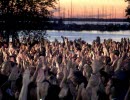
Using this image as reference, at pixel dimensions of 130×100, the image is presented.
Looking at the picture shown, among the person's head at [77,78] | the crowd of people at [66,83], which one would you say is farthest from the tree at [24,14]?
the person's head at [77,78]

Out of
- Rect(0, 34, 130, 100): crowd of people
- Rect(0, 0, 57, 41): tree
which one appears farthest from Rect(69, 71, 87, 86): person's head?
Rect(0, 0, 57, 41): tree

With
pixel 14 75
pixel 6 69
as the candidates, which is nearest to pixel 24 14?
pixel 6 69

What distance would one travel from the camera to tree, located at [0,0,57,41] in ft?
105

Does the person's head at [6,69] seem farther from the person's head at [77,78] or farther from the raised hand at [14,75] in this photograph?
the person's head at [77,78]

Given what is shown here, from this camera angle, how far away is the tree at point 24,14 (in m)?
32.0

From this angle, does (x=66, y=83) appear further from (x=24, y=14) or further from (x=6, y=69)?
(x=24, y=14)

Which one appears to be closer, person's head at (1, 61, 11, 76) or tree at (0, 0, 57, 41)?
person's head at (1, 61, 11, 76)

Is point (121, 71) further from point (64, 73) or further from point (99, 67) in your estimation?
point (64, 73)

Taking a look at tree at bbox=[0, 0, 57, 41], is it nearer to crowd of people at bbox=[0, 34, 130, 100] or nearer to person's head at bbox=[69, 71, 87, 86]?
crowd of people at bbox=[0, 34, 130, 100]

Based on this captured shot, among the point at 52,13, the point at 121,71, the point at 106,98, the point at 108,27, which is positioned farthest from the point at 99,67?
the point at 108,27

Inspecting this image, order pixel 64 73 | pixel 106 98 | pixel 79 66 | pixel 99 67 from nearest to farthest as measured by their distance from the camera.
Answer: pixel 106 98, pixel 64 73, pixel 99 67, pixel 79 66

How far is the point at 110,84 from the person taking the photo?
32.1 feet

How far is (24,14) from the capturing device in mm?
32062

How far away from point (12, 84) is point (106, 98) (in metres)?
1.75
